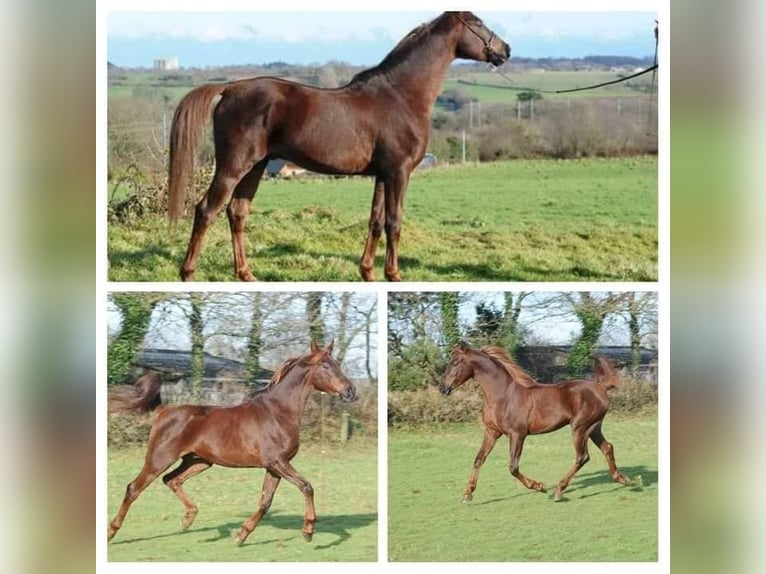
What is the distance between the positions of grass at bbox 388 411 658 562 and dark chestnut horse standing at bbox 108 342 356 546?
462 mm

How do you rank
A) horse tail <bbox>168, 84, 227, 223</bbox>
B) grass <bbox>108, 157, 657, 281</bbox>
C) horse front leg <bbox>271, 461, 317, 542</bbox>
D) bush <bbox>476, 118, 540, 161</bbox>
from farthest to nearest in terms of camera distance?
bush <bbox>476, 118, 540, 161</bbox> → grass <bbox>108, 157, 657, 281</bbox> → horse tail <bbox>168, 84, 227, 223</bbox> → horse front leg <bbox>271, 461, 317, 542</bbox>

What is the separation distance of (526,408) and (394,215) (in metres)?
1.13

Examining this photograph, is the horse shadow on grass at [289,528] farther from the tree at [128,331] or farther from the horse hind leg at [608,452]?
the horse hind leg at [608,452]

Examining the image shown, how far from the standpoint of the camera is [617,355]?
682 centimetres

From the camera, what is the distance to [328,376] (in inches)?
263

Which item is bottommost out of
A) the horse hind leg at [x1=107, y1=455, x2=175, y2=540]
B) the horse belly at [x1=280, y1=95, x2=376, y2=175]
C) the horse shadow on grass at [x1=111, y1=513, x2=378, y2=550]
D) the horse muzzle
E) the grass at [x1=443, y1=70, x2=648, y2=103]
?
the horse shadow on grass at [x1=111, y1=513, x2=378, y2=550]

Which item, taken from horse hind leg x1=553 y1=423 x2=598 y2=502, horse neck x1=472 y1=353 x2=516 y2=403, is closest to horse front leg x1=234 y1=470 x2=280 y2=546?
horse neck x1=472 y1=353 x2=516 y2=403

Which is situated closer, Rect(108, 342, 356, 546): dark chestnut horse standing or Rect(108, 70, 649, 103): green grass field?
Rect(108, 342, 356, 546): dark chestnut horse standing

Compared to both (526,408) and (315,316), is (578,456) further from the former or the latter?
(315,316)

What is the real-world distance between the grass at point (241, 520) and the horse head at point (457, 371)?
509 millimetres

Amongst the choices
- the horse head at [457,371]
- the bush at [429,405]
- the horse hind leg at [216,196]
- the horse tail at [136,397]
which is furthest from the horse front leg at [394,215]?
the horse tail at [136,397]

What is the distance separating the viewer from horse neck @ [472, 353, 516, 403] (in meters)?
6.77

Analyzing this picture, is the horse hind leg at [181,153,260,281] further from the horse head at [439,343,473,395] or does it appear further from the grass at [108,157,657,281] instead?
the horse head at [439,343,473,395]
